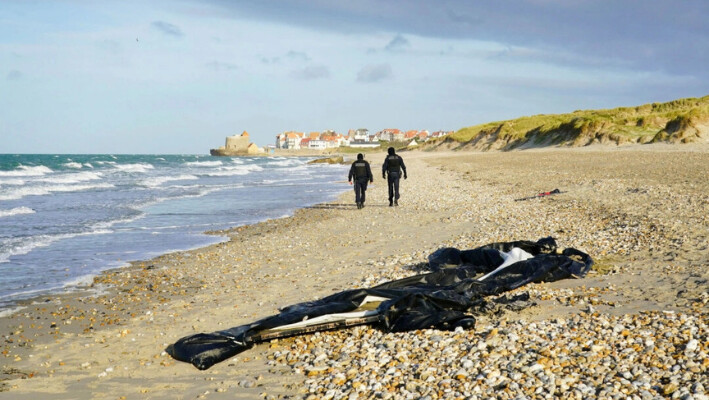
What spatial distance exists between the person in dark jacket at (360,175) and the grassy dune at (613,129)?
1351 inches

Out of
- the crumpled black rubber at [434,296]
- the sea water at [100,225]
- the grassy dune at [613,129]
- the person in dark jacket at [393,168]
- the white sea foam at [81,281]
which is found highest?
the grassy dune at [613,129]

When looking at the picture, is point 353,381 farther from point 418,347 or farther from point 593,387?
point 593,387

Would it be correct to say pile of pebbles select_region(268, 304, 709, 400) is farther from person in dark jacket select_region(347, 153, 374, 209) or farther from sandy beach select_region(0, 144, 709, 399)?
person in dark jacket select_region(347, 153, 374, 209)

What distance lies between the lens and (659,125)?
5772 cm

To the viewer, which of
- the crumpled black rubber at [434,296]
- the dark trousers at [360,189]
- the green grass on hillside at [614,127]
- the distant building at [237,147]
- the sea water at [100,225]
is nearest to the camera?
the crumpled black rubber at [434,296]

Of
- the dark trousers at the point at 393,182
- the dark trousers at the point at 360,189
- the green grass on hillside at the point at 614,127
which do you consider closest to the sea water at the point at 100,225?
the dark trousers at the point at 360,189

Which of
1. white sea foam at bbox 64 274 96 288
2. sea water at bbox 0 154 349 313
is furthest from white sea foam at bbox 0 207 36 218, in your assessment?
white sea foam at bbox 64 274 96 288

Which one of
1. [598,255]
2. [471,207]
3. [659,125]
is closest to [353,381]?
[598,255]

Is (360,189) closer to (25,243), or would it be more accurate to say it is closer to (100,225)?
(100,225)

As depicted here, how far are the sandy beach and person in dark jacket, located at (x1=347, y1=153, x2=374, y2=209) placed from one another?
5.91m

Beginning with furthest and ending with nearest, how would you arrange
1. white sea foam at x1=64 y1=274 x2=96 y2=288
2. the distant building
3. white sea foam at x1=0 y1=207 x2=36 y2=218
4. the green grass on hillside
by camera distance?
1. the distant building
2. the green grass on hillside
3. white sea foam at x1=0 y1=207 x2=36 y2=218
4. white sea foam at x1=64 y1=274 x2=96 y2=288

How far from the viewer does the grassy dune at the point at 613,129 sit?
154 feet

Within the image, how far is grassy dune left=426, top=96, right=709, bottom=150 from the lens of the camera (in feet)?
154

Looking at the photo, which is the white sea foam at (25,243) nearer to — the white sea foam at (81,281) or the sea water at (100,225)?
the sea water at (100,225)
